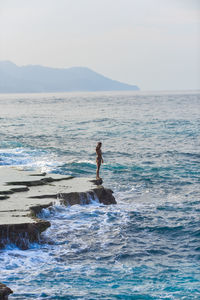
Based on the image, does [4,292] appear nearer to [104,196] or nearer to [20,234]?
[20,234]

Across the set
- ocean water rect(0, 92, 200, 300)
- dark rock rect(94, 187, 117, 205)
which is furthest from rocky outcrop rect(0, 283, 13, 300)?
dark rock rect(94, 187, 117, 205)

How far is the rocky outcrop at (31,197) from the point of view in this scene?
1430cm

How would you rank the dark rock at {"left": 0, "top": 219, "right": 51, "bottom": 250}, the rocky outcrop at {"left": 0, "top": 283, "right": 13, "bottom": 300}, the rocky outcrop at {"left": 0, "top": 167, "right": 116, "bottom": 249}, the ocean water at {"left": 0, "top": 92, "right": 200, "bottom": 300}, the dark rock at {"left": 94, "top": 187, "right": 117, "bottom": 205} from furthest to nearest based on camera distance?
the dark rock at {"left": 94, "top": 187, "right": 117, "bottom": 205}
the rocky outcrop at {"left": 0, "top": 167, "right": 116, "bottom": 249}
the dark rock at {"left": 0, "top": 219, "right": 51, "bottom": 250}
the ocean water at {"left": 0, "top": 92, "right": 200, "bottom": 300}
the rocky outcrop at {"left": 0, "top": 283, "right": 13, "bottom": 300}

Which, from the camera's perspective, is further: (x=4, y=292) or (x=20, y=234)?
(x=20, y=234)

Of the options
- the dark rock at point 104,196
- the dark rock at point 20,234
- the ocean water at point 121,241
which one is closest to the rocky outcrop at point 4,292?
the ocean water at point 121,241

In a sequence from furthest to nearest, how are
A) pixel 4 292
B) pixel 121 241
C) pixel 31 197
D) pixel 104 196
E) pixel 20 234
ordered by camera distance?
1. pixel 104 196
2. pixel 31 197
3. pixel 121 241
4. pixel 20 234
5. pixel 4 292

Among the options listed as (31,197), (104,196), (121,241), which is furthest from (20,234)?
(104,196)

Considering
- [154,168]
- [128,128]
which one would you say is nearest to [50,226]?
[154,168]

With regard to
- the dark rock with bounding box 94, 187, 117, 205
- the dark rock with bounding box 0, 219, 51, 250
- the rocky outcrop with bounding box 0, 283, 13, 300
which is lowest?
the rocky outcrop with bounding box 0, 283, 13, 300

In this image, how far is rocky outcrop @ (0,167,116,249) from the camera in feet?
46.9

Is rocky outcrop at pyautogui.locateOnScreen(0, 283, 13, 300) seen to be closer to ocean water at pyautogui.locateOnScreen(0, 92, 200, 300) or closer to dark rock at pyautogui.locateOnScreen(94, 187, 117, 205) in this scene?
ocean water at pyautogui.locateOnScreen(0, 92, 200, 300)

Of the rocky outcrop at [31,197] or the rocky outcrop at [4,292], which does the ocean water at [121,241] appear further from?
the rocky outcrop at [4,292]

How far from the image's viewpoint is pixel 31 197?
17.9 metres

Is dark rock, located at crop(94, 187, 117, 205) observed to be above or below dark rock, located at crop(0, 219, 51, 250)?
above
